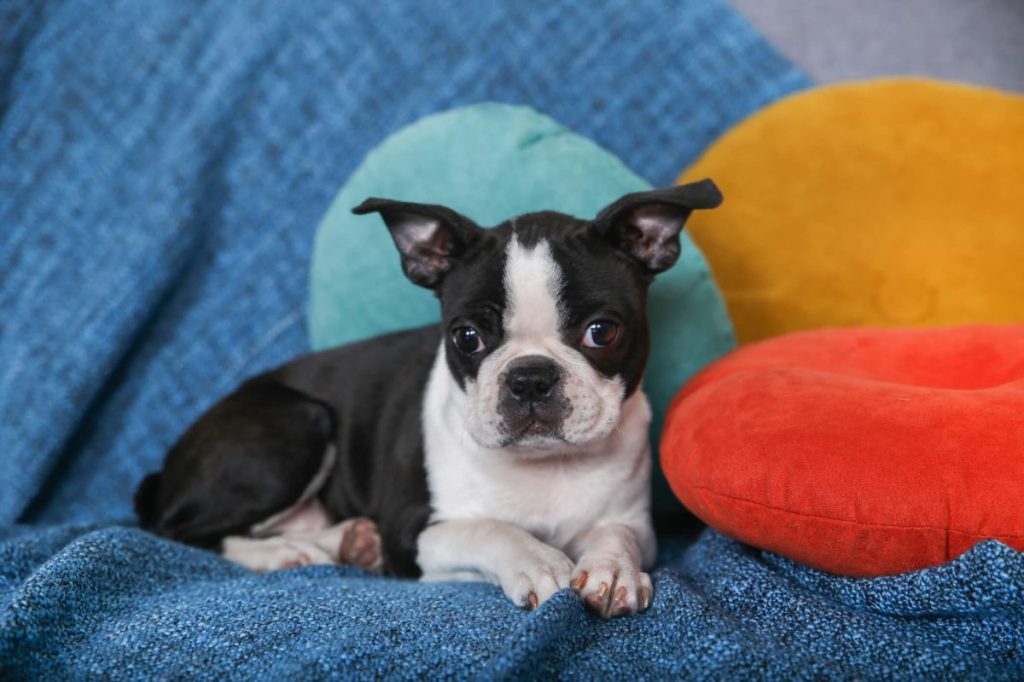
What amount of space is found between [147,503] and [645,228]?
1.92 metres

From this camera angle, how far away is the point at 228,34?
3873 millimetres

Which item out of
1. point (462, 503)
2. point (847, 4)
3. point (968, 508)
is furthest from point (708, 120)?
point (968, 508)

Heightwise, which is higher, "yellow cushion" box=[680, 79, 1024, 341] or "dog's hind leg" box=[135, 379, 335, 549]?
"dog's hind leg" box=[135, 379, 335, 549]

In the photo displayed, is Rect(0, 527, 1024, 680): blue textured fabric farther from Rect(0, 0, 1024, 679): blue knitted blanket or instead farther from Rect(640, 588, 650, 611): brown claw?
Rect(0, 0, 1024, 679): blue knitted blanket

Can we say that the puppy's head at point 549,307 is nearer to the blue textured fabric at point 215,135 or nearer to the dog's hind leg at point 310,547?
the dog's hind leg at point 310,547

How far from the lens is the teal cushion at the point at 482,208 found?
304 cm

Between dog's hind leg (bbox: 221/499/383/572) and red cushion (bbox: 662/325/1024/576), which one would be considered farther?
dog's hind leg (bbox: 221/499/383/572)

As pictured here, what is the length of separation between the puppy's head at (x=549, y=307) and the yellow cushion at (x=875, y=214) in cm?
72

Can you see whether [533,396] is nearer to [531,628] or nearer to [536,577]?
[536,577]

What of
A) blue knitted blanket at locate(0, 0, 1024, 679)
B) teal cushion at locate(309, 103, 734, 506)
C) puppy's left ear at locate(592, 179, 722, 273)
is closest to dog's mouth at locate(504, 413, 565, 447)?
puppy's left ear at locate(592, 179, 722, 273)

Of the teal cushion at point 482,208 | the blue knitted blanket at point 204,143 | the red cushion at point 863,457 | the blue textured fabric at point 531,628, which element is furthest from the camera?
the blue knitted blanket at point 204,143

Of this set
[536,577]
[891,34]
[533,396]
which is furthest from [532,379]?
[891,34]

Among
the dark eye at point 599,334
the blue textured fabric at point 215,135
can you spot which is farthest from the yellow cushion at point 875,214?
the dark eye at point 599,334

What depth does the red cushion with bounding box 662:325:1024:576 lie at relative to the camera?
1.92 meters
